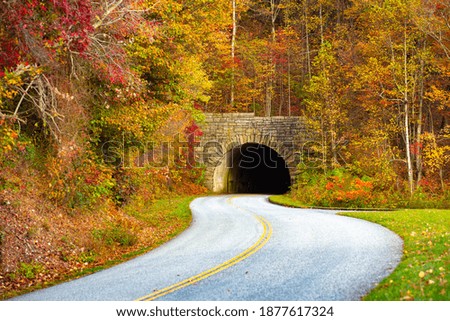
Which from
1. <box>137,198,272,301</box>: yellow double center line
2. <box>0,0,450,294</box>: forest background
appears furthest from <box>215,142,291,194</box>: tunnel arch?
<box>137,198,272,301</box>: yellow double center line

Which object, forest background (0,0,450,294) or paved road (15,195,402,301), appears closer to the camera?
paved road (15,195,402,301)

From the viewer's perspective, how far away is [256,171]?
45.0 metres

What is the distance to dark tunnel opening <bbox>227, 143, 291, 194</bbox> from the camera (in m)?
39.8

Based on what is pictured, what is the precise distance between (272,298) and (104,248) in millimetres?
6991

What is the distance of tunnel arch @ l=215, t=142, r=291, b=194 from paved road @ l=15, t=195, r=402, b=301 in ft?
73.7

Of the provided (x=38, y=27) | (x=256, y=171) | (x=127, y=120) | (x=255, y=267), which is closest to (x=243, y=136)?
(x=256, y=171)

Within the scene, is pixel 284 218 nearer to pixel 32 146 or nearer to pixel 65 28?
pixel 32 146

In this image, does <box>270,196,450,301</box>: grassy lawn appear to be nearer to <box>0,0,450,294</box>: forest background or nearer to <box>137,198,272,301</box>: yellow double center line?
<box>137,198,272,301</box>: yellow double center line

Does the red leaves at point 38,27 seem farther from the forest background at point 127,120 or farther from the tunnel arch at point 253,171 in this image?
the tunnel arch at point 253,171

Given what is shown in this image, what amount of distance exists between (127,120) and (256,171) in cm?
3030

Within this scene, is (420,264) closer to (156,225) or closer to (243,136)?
(156,225)

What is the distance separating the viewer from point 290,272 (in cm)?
932

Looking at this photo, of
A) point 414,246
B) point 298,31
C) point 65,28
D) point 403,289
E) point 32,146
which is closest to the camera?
point 403,289

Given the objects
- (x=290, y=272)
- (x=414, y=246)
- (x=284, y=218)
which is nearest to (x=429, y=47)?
(x=284, y=218)
